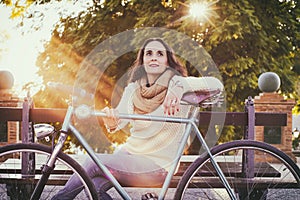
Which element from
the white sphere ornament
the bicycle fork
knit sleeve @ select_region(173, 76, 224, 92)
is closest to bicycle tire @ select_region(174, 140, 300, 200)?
knit sleeve @ select_region(173, 76, 224, 92)

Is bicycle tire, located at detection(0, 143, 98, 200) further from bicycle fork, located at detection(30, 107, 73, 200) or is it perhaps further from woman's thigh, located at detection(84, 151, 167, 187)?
woman's thigh, located at detection(84, 151, 167, 187)

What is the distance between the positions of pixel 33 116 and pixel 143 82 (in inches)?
39.6

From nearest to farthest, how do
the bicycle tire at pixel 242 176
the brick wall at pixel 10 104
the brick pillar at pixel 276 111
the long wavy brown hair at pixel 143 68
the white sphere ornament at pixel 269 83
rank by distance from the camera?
the bicycle tire at pixel 242 176, the long wavy brown hair at pixel 143 68, the brick wall at pixel 10 104, the brick pillar at pixel 276 111, the white sphere ornament at pixel 269 83

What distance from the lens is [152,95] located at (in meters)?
3.62

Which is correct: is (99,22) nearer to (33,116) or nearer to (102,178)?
(33,116)

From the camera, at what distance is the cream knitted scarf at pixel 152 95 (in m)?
3.61

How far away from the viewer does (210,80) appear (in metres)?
3.38

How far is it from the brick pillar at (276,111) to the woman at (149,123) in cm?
621

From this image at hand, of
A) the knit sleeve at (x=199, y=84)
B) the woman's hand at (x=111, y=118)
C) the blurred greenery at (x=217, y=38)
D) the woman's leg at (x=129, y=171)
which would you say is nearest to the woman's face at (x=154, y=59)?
the knit sleeve at (x=199, y=84)

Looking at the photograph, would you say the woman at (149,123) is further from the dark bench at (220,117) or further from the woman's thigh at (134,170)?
the dark bench at (220,117)

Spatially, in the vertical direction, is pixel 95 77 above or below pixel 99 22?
below

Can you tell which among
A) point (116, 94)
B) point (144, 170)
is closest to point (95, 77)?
point (116, 94)

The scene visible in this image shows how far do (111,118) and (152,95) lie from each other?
40 centimetres

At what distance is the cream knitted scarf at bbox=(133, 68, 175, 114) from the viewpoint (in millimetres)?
3609
